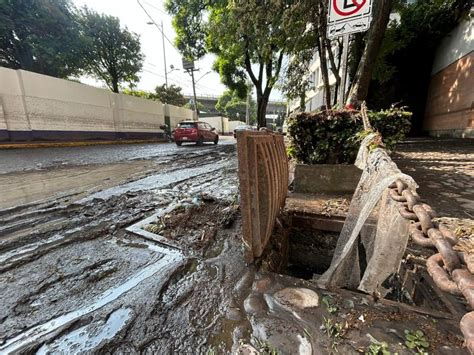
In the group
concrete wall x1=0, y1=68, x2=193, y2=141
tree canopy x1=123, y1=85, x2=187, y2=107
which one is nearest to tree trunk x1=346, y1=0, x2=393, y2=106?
concrete wall x1=0, y1=68, x2=193, y2=141

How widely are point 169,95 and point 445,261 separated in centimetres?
3528

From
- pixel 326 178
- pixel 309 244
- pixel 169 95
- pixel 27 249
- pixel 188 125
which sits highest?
pixel 169 95

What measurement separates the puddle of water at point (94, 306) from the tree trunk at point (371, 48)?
5253mm

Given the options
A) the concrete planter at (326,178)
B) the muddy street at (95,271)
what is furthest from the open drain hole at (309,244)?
the concrete planter at (326,178)

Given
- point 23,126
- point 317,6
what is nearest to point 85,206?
point 317,6

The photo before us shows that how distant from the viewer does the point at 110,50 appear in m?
17.9

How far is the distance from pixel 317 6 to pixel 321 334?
8958mm

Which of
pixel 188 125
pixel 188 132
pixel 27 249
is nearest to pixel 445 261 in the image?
pixel 27 249

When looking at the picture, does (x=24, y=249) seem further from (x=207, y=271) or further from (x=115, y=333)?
(x=207, y=271)

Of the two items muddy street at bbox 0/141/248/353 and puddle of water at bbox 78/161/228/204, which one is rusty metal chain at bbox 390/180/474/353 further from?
puddle of water at bbox 78/161/228/204

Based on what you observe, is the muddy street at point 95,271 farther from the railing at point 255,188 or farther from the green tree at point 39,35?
the green tree at point 39,35

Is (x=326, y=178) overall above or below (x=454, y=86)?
below

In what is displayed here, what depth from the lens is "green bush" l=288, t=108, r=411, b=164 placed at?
13.1 ft

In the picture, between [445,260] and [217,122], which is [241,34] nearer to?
[445,260]
